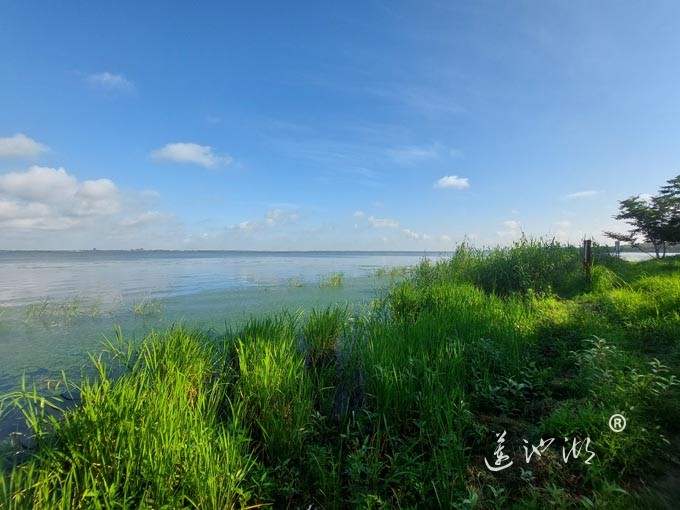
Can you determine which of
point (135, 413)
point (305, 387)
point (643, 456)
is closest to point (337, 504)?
→ point (305, 387)

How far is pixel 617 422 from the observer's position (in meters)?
2.60

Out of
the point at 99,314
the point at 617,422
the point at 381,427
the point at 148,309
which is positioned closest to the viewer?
the point at 617,422

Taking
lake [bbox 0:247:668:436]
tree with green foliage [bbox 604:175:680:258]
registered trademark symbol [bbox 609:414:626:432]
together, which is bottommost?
lake [bbox 0:247:668:436]

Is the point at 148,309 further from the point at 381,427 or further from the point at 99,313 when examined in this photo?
the point at 381,427

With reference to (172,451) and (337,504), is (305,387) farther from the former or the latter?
(172,451)

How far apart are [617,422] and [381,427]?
2053mm

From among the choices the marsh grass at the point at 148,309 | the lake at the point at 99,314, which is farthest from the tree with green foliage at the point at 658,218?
the marsh grass at the point at 148,309

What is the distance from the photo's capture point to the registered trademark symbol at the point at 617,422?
8.32 ft

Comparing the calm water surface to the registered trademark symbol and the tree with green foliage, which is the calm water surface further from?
the tree with green foliage

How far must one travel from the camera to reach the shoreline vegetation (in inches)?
87.1

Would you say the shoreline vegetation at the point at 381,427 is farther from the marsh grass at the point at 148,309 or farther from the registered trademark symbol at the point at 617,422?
the marsh grass at the point at 148,309

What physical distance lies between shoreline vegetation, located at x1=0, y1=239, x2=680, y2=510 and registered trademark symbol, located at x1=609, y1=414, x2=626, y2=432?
1.6 inches

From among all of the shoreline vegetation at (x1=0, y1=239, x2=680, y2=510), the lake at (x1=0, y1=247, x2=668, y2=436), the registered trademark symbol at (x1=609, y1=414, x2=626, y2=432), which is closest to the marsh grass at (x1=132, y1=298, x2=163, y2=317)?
the lake at (x1=0, y1=247, x2=668, y2=436)

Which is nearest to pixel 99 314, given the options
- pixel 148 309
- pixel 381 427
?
pixel 148 309
